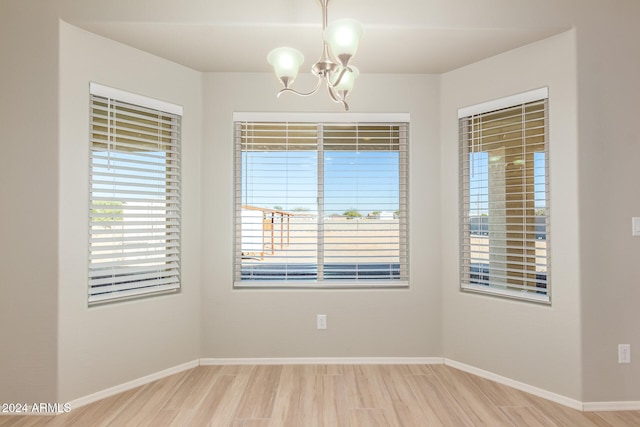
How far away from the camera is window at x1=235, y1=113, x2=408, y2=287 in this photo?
10.7 feet

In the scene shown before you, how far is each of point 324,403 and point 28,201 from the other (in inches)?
93.6

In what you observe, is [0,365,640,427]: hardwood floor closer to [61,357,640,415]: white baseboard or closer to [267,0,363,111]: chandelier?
[61,357,640,415]: white baseboard

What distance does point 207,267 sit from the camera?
3.20 m

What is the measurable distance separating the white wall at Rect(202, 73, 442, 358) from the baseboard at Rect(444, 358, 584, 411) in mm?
216

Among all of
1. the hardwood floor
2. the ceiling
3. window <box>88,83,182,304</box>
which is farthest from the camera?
window <box>88,83,182,304</box>

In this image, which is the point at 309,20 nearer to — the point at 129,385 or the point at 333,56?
the point at 333,56

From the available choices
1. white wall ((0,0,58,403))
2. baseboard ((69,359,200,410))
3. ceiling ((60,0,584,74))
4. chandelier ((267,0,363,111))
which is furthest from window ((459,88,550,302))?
white wall ((0,0,58,403))

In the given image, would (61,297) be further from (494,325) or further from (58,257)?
(494,325)

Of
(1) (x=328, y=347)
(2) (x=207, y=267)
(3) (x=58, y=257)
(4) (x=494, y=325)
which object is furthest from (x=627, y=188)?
(3) (x=58, y=257)

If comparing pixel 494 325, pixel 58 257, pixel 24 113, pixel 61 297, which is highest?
pixel 24 113

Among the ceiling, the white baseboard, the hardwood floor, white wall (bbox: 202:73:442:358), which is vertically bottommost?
the hardwood floor

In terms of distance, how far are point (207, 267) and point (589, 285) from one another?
2890 mm

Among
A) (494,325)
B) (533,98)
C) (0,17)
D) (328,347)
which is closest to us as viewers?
(0,17)

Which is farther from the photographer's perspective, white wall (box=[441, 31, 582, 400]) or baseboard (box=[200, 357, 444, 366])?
baseboard (box=[200, 357, 444, 366])
